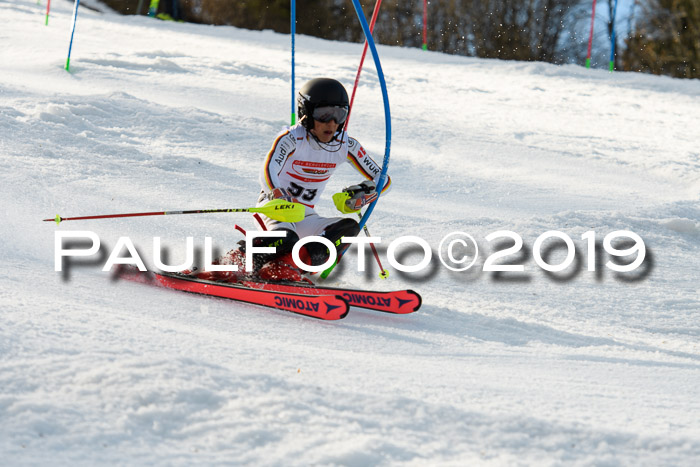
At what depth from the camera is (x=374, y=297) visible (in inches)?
160

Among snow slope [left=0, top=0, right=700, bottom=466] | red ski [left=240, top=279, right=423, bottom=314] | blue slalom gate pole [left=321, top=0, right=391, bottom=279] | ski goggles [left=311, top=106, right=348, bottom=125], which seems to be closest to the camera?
snow slope [left=0, top=0, right=700, bottom=466]

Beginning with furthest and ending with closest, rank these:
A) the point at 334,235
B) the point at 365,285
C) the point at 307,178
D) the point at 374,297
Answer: the point at 365,285
the point at 307,178
the point at 334,235
the point at 374,297

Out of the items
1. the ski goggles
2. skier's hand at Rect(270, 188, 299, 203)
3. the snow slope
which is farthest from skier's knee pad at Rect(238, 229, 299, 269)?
the ski goggles

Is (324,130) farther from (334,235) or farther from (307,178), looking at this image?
(334,235)

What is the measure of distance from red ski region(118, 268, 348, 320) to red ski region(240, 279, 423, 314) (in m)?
0.07

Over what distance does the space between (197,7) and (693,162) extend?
82.0 feet

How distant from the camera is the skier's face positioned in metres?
4.41

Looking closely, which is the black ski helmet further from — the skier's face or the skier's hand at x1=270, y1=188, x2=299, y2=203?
the skier's hand at x1=270, y1=188, x2=299, y2=203

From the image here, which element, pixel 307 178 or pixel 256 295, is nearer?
pixel 256 295

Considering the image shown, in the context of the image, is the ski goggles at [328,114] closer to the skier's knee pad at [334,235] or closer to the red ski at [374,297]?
the skier's knee pad at [334,235]

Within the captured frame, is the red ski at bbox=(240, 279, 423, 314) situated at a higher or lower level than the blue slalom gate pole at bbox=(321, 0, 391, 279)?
lower

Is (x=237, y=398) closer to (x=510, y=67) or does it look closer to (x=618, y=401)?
(x=618, y=401)

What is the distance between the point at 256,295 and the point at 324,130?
3.42ft

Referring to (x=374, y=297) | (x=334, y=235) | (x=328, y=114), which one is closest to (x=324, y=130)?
(x=328, y=114)
